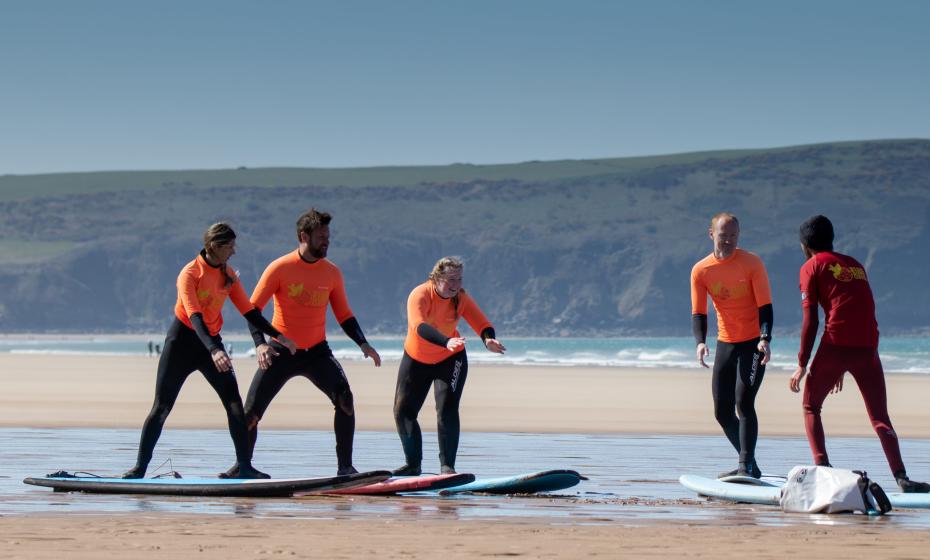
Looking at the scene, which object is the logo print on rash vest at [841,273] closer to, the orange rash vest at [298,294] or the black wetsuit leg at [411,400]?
the black wetsuit leg at [411,400]

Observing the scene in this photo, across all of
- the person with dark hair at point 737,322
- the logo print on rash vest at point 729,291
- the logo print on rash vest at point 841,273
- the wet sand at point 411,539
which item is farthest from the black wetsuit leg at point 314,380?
the logo print on rash vest at point 841,273

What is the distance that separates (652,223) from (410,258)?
27.2 metres

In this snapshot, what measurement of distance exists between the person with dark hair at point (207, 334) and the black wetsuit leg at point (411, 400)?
0.97 m

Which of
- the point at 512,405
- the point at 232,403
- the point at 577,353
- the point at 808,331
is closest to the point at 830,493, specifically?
the point at 808,331

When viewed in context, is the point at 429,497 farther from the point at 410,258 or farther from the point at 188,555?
the point at 410,258

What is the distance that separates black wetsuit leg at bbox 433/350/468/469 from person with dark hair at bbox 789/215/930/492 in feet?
7.47

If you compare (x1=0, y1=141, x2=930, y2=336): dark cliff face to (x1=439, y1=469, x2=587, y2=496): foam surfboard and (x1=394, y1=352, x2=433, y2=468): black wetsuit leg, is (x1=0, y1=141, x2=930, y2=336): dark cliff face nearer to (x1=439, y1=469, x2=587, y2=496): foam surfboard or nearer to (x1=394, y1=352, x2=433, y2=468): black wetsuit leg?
(x1=394, y1=352, x2=433, y2=468): black wetsuit leg

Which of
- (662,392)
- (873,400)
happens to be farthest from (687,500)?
(662,392)

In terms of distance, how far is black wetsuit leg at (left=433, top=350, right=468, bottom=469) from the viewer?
11.0 metres

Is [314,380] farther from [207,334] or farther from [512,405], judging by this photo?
[512,405]

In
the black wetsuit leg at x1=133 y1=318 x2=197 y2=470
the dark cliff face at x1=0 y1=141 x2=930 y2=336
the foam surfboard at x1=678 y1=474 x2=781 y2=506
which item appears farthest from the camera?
the dark cliff face at x1=0 y1=141 x2=930 y2=336

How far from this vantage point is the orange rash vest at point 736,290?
11.1 metres

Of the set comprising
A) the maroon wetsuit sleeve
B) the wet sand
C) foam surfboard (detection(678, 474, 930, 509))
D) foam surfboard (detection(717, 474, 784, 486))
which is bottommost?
the wet sand

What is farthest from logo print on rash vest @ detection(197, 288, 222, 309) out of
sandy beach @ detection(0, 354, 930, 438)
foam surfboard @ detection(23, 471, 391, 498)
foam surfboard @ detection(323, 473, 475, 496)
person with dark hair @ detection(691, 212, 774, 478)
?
sandy beach @ detection(0, 354, 930, 438)
